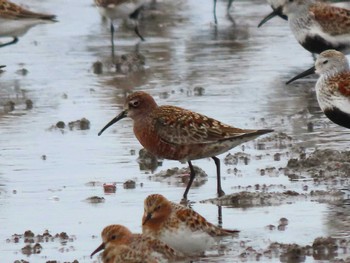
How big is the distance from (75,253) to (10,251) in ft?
1.56

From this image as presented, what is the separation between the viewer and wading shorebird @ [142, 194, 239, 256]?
26.4 feet

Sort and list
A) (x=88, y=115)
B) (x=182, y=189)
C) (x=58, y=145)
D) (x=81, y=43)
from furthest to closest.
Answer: (x=81, y=43) → (x=88, y=115) → (x=58, y=145) → (x=182, y=189)

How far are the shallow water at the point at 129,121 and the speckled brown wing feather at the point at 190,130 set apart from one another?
0.46 metres

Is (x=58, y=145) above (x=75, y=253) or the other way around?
the other way around

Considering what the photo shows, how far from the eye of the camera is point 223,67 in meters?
16.3

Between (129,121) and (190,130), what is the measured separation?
3.27 metres

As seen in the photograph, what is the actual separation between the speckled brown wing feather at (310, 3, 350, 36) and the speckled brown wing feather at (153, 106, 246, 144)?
6030mm

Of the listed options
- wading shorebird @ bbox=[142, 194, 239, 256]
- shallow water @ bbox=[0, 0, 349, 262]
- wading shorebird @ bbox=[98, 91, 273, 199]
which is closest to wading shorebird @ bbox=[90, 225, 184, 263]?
wading shorebird @ bbox=[142, 194, 239, 256]

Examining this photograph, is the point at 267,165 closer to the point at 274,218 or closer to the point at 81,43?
the point at 274,218

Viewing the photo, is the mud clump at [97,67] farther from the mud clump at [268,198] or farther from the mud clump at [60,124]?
the mud clump at [268,198]

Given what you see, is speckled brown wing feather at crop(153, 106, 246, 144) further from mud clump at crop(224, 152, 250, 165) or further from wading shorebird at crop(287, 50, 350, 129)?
wading shorebird at crop(287, 50, 350, 129)

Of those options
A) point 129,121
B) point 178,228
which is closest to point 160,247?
point 178,228

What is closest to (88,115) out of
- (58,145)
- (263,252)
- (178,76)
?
(58,145)

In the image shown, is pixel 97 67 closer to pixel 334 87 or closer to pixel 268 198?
pixel 334 87
